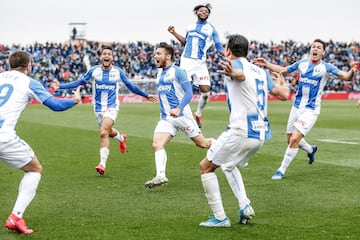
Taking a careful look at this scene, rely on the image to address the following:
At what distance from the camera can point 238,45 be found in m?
8.12

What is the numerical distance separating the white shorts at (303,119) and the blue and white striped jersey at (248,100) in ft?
15.7

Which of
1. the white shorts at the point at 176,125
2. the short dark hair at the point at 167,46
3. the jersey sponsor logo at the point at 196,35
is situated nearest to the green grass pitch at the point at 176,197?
the white shorts at the point at 176,125

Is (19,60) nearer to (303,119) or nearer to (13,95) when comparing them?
(13,95)

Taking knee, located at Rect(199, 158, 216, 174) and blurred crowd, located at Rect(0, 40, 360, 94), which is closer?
knee, located at Rect(199, 158, 216, 174)

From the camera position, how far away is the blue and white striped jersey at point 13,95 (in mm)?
8141

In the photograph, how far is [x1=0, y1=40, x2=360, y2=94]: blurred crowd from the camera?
57.6 metres

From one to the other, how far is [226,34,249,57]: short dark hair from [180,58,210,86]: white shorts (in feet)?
28.9

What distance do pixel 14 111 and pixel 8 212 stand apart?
188cm

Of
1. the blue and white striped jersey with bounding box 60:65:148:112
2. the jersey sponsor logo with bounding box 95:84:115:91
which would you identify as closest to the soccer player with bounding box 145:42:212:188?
the blue and white striped jersey with bounding box 60:65:148:112

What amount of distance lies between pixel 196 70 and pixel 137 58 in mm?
46676

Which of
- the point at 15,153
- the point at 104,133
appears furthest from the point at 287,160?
the point at 15,153

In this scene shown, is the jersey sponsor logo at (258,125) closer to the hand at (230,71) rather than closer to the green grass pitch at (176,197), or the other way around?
the hand at (230,71)

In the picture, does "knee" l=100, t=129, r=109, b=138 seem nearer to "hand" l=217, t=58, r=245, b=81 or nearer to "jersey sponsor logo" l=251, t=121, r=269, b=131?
"jersey sponsor logo" l=251, t=121, r=269, b=131

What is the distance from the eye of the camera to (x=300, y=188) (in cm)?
1133
